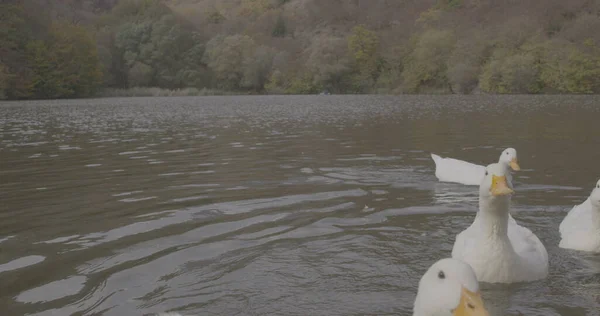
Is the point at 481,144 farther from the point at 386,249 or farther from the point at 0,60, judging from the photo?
the point at 0,60

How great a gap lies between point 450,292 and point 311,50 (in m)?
96.6

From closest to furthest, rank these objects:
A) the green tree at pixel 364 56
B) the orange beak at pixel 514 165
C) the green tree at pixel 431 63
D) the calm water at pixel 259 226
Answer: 1. the calm water at pixel 259 226
2. the orange beak at pixel 514 165
3. the green tree at pixel 431 63
4. the green tree at pixel 364 56

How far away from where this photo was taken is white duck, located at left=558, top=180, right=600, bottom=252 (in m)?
5.82

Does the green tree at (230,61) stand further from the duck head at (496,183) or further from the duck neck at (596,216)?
the duck head at (496,183)

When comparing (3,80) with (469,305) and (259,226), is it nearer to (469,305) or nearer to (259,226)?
(259,226)

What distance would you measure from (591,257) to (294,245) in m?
2.92

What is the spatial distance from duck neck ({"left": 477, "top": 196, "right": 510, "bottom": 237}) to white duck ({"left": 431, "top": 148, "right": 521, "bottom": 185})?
165 inches

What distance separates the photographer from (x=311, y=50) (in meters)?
97.9

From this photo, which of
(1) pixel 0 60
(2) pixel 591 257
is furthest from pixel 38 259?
(1) pixel 0 60

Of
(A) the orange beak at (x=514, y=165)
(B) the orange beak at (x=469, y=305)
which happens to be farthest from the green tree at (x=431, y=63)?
(B) the orange beak at (x=469, y=305)

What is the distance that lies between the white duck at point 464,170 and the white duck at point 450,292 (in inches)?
250

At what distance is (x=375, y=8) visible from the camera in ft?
379

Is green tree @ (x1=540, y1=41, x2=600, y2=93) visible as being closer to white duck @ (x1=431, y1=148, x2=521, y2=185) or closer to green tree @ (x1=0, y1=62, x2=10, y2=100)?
white duck @ (x1=431, y1=148, x2=521, y2=185)

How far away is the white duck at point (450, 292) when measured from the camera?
2959mm
